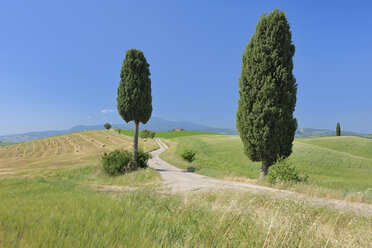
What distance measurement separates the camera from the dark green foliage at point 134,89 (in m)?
18.2

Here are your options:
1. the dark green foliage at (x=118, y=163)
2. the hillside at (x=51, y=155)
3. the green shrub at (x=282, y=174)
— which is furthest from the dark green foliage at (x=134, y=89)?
the green shrub at (x=282, y=174)

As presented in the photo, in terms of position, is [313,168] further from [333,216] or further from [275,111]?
[333,216]

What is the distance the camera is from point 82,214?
2.30 meters

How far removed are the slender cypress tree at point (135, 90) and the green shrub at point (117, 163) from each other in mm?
1140

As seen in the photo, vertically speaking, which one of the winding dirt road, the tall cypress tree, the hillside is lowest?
the hillside

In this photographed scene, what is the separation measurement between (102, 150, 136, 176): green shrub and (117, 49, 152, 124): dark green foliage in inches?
157

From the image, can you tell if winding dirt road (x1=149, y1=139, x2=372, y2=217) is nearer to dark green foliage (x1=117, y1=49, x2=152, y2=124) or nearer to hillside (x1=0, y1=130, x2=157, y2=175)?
dark green foliage (x1=117, y1=49, x2=152, y2=124)

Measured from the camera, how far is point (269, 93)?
46.5 ft

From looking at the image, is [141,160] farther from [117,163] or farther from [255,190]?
[255,190]

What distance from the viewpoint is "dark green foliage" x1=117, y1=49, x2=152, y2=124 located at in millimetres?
18219

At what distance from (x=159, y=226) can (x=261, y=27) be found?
1731cm

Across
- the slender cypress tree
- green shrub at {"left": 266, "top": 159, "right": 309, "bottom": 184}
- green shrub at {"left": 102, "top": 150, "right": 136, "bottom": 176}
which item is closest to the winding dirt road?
green shrub at {"left": 266, "top": 159, "right": 309, "bottom": 184}

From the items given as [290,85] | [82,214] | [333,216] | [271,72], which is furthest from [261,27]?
[82,214]

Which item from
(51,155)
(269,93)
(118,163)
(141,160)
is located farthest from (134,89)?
(51,155)
